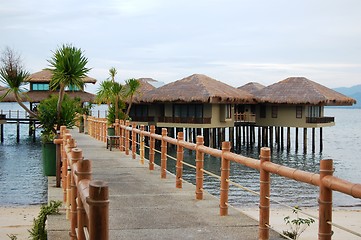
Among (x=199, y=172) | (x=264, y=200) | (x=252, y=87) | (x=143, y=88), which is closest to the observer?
(x=264, y=200)

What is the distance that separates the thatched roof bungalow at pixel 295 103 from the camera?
40656 millimetres

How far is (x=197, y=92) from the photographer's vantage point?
39.1m

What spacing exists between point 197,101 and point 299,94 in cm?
781

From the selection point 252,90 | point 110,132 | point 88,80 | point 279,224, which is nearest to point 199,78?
point 252,90

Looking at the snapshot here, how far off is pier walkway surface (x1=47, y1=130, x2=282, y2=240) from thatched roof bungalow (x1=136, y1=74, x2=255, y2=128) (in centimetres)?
2844

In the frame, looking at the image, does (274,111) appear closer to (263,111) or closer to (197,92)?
(263,111)

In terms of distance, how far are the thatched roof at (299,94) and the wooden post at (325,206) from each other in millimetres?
36584

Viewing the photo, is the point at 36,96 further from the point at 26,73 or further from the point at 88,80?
the point at 26,73

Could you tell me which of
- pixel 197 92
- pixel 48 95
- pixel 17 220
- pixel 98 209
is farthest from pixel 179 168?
pixel 48 95

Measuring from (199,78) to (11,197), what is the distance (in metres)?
22.1

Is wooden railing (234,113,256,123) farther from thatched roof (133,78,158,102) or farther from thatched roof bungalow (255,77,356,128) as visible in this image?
thatched roof (133,78,158,102)

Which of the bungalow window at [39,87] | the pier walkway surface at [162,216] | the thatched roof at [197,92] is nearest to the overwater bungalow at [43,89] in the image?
the bungalow window at [39,87]

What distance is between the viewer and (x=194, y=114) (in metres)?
40.0

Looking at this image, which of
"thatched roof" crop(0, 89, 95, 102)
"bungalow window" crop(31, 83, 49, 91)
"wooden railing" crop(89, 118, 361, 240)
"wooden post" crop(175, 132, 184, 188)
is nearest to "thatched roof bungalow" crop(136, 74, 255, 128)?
"thatched roof" crop(0, 89, 95, 102)
